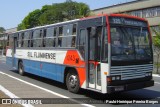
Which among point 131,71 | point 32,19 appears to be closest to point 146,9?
point 131,71

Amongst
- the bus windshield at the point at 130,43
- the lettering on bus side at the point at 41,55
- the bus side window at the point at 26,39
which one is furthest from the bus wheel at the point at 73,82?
the bus side window at the point at 26,39

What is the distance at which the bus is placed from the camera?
10.1 metres

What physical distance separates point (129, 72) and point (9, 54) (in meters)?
13.7

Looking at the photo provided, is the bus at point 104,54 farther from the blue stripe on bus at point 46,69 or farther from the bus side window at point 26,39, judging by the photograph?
the bus side window at point 26,39

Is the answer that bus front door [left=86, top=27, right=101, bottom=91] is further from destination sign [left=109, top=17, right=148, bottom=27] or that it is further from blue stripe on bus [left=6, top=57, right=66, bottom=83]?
blue stripe on bus [left=6, top=57, right=66, bottom=83]

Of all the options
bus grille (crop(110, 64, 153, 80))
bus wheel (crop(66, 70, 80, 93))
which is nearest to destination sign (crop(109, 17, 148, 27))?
bus grille (crop(110, 64, 153, 80))

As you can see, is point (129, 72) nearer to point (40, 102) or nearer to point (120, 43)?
point (120, 43)

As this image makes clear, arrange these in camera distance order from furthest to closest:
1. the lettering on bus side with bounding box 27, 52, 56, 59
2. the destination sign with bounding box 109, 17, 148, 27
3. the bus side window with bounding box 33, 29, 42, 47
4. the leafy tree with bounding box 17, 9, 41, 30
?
1. the leafy tree with bounding box 17, 9, 41, 30
2. the bus side window with bounding box 33, 29, 42, 47
3. the lettering on bus side with bounding box 27, 52, 56, 59
4. the destination sign with bounding box 109, 17, 148, 27

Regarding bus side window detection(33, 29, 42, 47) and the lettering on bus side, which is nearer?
the lettering on bus side

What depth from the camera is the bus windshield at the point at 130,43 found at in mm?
10188

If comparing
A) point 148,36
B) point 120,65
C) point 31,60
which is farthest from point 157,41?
point 120,65

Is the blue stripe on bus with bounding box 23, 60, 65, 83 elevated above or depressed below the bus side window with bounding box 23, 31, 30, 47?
below

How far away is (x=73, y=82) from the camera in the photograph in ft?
40.4

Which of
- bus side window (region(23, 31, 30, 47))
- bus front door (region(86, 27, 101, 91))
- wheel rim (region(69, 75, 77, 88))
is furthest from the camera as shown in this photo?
bus side window (region(23, 31, 30, 47))
